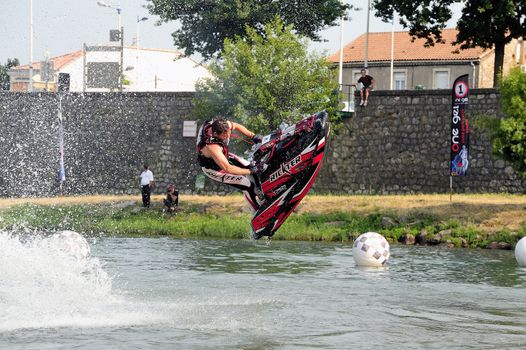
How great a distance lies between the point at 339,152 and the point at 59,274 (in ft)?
82.8

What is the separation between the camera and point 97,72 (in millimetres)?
55000

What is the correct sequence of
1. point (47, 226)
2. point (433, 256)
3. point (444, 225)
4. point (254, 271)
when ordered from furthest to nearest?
1. point (47, 226)
2. point (444, 225)
3. point (433, 256)
4. point (254, 271)

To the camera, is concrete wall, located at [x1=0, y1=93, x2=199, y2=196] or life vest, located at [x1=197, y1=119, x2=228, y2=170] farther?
concrete wall, located at [x1=0, y1=93, x2=199, y2=196]

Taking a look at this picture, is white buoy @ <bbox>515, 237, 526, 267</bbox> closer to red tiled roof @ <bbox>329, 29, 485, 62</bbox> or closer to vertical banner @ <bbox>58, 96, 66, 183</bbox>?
vertical banner @ <bbox>58, 96, 66, 183</bbox>

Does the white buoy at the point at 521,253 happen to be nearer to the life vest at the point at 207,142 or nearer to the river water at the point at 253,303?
the river water at the point at 253,303

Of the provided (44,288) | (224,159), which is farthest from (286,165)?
(44,288)

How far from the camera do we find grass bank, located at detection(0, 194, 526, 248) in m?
31.1

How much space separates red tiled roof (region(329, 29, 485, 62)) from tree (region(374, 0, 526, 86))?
2230cm

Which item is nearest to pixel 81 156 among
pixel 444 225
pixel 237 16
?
pixel 237 16

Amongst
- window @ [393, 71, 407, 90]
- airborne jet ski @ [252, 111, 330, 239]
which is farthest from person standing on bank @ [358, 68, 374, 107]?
window @ [393, 71, 407, 90]

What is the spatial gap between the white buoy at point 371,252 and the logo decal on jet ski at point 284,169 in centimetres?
656

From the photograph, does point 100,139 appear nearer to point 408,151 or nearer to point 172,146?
point 172,146

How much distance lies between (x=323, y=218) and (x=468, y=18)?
38.3 ft

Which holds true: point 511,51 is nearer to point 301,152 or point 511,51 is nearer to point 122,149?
point 122,149
